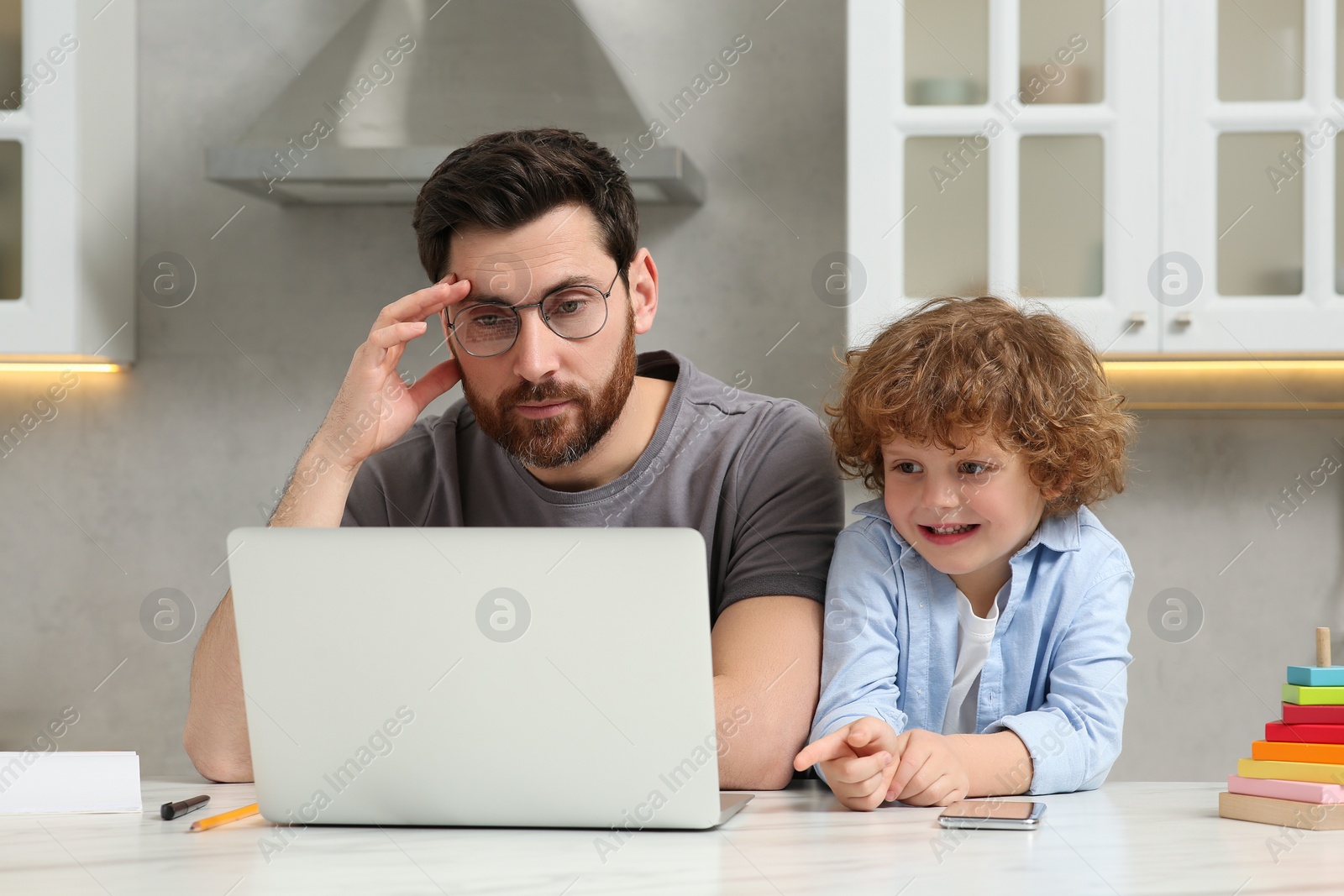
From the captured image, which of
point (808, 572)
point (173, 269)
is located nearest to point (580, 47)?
point (173, 269)

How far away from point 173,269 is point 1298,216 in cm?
213

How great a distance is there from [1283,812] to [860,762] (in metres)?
0.32

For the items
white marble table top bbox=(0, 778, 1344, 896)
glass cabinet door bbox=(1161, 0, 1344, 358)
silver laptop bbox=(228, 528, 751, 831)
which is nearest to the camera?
white marble table top bbox=(0, 778, 1344, 896)

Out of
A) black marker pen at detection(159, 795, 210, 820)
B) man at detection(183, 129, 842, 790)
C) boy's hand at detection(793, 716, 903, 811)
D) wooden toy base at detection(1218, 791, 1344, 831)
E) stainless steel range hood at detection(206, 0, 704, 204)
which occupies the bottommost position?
black marker pen at detection(159, 795, 210, 820)

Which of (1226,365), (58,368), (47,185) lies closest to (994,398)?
(1226,365)

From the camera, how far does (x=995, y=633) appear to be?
120cm

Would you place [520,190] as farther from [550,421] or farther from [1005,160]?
[1005,160]

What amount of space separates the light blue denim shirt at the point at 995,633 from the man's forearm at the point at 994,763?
9 centimetres

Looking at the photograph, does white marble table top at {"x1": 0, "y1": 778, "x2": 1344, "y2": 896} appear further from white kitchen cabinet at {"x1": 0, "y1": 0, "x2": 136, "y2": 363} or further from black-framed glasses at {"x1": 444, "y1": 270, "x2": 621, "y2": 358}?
white kitchen cabinet at {"x1": 0, "y1": 0, "x2": 136, "y2": 363}

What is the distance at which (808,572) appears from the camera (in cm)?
129

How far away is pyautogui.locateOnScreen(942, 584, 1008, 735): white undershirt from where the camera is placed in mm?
1198

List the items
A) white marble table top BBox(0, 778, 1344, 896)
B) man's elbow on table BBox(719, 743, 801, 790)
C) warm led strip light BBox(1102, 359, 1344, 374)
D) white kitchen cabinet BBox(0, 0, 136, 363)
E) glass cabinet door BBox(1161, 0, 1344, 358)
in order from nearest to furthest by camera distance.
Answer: white marble table top BBox(0, 778, 1344, 896), man's elbow on table BBox(719, 743, 801, 790), glass cabinet door BBox(1161, 0, 1344, 358), warm led strip light BBox(1102, 359, 1344, 374), white kitchen cabinet BBox(0, 0, 136, 363)

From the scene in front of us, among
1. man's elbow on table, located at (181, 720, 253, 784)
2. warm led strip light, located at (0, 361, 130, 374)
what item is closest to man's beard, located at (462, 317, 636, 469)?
man's elbow on table, located at (181, 720, 253, 784)

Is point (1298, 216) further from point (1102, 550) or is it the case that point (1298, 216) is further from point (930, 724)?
point (930, 724)
